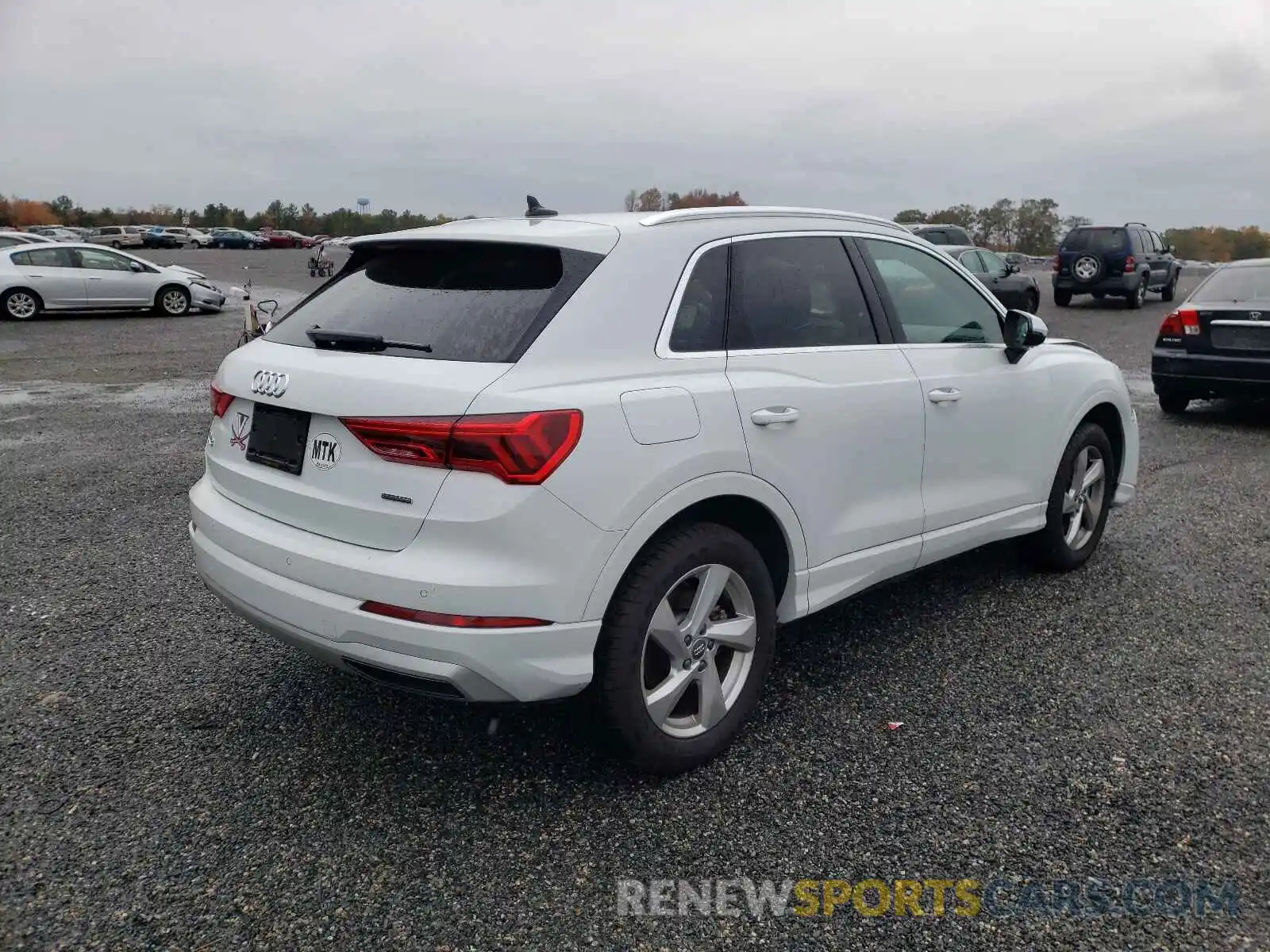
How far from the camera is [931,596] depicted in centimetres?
484

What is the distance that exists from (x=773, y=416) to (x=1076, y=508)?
2.55 meters

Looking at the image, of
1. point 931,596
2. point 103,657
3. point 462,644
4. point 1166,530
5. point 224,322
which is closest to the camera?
point 462,644

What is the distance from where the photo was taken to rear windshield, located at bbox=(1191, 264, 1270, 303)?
905 cm

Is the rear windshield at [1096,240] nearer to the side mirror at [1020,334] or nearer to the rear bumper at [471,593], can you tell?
the side mirror at [1020,334]

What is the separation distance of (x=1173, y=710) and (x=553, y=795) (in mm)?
2285

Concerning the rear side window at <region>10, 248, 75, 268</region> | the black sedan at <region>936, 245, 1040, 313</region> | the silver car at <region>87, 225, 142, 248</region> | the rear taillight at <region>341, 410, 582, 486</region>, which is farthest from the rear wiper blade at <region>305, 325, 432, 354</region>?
the silver car at <region>87, 225, 142, 248</region>

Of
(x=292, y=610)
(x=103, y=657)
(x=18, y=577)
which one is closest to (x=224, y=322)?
(x=18, y=577)

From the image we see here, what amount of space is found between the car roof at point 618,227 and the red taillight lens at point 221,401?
2.29ft

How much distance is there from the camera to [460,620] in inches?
105

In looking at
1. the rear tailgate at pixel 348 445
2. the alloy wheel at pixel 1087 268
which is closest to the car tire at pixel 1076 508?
the rear tailgate at pixel 348 445

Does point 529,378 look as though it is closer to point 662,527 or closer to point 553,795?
point 662,527

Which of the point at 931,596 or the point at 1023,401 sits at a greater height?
the point at 1023,401

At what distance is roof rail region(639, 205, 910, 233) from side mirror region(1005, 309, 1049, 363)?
0.65 m

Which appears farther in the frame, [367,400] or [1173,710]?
[1173,710]
